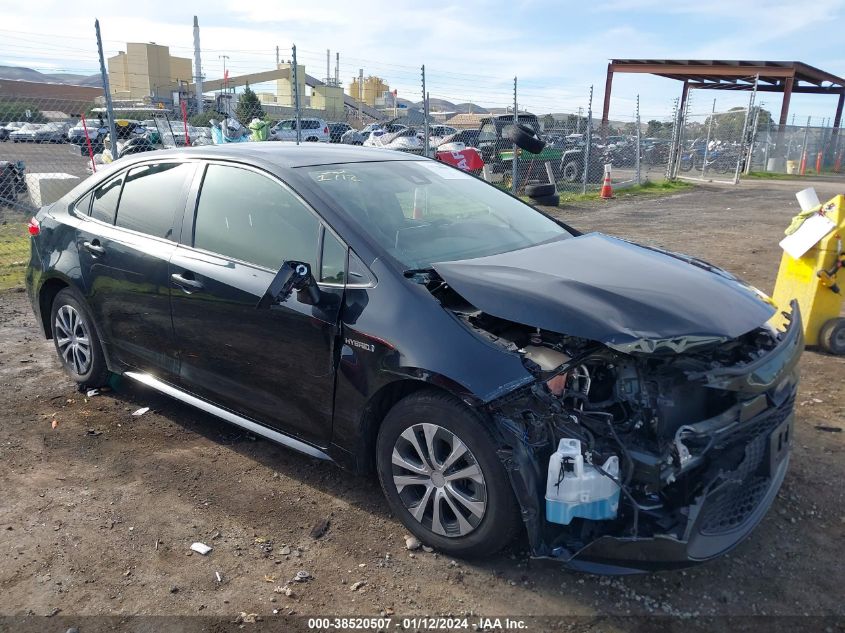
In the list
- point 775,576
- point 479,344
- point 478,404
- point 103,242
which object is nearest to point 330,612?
point 478,404

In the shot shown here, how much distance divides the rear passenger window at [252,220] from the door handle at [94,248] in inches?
34.0

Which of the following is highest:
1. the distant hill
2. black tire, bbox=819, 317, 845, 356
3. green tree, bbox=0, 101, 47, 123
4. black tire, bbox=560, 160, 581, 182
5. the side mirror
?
the distant hill

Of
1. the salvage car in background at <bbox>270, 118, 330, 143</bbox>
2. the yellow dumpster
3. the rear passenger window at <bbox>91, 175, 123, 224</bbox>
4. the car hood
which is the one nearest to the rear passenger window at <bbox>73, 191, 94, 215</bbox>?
the rear passenger window at <bbox>91, 175, 123, 224</bbox>

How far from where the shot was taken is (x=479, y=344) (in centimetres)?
278

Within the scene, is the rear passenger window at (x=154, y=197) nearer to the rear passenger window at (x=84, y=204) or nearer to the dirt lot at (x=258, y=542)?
the rear passenger window at (x=84, y=204)

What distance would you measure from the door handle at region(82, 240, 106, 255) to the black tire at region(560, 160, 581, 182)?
16.6m

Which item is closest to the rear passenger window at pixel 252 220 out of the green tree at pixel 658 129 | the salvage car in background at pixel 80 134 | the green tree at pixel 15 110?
the green tree at pixel 15 110

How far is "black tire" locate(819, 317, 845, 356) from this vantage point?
17.7ft

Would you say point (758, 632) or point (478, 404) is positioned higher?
point (478, 404)

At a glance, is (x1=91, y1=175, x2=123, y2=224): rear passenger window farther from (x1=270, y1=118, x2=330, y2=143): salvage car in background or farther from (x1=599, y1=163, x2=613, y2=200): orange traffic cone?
(x1=270, y1=118, x2=330, y2=143): salvage car in background

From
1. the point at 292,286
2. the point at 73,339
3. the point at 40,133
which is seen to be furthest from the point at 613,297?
the point at 40,133

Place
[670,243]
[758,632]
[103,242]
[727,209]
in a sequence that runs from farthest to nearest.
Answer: [727,209], [670,243], [103,242], [758,632]

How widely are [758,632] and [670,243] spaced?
8612 mm

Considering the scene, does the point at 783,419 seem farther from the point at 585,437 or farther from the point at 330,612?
the point at 330,612
